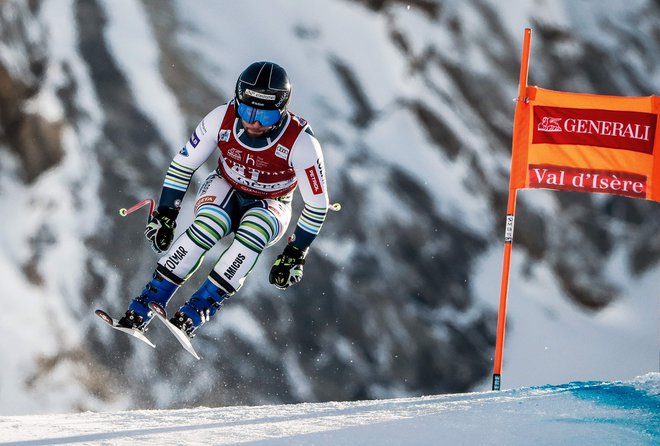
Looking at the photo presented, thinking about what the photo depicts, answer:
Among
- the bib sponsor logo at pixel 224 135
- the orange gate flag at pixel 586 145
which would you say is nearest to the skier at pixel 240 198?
the bib sponsor logo at pixel 224 135

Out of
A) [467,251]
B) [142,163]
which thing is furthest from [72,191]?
[467,251]

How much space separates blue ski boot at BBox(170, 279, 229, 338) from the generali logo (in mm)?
2844

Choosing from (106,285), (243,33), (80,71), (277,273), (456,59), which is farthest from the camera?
(456,59)

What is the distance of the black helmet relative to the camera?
557 centimetres

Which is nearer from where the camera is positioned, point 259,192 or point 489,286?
point 259,192

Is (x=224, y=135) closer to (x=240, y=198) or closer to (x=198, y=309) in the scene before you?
(x=240, y=198)

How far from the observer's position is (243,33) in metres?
14.6

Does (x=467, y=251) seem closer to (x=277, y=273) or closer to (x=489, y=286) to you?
(x=489, y=286)

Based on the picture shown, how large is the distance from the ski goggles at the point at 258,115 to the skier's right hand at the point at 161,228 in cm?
75

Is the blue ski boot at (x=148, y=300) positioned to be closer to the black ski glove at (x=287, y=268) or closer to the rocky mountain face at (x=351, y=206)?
the black ski glove at (x=287, y=268)

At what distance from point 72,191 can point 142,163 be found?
0.97 meters

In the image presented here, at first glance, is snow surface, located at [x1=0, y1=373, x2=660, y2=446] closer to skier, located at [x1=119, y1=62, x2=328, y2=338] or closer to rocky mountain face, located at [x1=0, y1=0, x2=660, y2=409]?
skier, located at [x1=119, y1=62, x2=328, y2=338]

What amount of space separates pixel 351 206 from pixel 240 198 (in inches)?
326

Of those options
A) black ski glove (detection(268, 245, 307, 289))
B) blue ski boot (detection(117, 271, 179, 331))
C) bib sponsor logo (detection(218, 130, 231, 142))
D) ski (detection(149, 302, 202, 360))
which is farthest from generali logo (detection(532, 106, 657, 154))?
ski (detection(149, 302, 202, 360))
